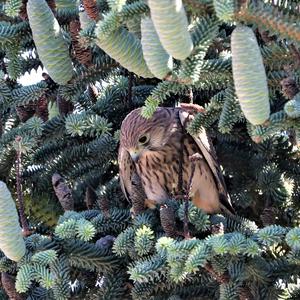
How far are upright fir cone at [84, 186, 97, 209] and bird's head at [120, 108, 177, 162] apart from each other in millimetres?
309

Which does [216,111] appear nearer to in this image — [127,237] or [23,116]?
[127,237]

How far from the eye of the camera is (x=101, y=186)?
4277 millimetres

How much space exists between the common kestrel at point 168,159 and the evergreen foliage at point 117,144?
0.09m

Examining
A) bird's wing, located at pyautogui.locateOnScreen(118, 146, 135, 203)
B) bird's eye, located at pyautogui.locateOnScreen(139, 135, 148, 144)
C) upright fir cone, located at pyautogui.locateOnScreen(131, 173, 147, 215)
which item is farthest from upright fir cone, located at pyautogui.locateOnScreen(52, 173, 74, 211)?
bird's eye, located at pyautogui.locateOnScreen(139, 135, 148, 144)

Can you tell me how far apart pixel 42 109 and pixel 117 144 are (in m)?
0.59

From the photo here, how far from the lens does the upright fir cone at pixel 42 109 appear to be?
3684 millimetres

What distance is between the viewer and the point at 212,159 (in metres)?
4.22

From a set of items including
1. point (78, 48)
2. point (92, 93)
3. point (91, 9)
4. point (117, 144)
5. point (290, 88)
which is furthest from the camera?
point (117, 144)

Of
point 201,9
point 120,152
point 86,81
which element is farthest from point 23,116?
point 201,9

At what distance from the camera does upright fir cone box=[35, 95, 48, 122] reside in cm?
368

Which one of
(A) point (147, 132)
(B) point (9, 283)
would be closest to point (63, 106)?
(A) point (147, 132)

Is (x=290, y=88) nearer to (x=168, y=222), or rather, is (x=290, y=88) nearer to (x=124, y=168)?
(x=168, y=222)

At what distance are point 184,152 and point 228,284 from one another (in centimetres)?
180

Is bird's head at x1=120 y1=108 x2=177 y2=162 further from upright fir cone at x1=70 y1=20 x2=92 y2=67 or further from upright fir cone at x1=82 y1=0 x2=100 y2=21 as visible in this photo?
upright fir cone at x1=82 y1=0 x2=100 y2=21
